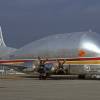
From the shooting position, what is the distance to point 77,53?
57.8 m

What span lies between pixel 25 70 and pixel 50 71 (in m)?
3.89

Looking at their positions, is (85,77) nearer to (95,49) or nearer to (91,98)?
(95,49)

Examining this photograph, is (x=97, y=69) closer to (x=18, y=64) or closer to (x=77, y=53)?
(x=77, y=53)

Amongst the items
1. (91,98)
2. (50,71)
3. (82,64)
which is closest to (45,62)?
(50,71)

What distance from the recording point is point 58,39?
2406 inches

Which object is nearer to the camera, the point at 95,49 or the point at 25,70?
the point at 95,49

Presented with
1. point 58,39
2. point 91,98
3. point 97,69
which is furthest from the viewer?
point 58,39

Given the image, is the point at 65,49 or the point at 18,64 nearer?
the point at 65,49

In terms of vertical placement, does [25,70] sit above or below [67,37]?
below

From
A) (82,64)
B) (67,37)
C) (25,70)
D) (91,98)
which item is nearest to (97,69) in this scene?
(82,64)

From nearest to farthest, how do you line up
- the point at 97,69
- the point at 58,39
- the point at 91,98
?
the point at 91,98 < the point at 97,69 < the point at 58,39

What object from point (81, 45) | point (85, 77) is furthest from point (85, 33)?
point (85, 77)

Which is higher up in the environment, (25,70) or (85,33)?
(85,33)

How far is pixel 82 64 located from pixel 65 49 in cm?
297
